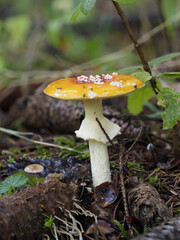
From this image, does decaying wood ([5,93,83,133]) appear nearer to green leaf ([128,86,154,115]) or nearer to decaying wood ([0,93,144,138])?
decaying wood ([0,93,144,138])

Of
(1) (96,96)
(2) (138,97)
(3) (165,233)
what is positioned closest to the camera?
(3) (165,233)

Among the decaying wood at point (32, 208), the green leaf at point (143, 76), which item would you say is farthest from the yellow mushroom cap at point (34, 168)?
the green leaf at point (143, 76)

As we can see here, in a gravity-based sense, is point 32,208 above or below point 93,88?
below

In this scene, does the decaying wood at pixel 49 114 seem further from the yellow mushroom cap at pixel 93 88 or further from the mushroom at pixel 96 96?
the yellow mushroom cap at pixel 93 88

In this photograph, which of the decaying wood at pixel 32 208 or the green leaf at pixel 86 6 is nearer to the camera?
the decaying wood at pixel 32 208

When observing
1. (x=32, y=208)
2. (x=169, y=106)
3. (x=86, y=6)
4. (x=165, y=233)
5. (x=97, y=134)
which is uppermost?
(x=86, y=6)

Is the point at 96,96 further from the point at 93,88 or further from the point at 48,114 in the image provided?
the point at 48,114

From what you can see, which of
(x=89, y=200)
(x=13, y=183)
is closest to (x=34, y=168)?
(x=13, y=183)
